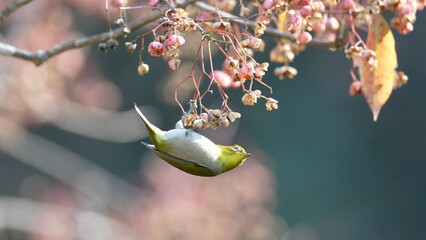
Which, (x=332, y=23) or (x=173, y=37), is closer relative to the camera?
(x=173, y=37)

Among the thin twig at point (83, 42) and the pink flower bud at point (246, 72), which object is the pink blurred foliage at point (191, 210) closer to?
the thin twig at point (83, 42)

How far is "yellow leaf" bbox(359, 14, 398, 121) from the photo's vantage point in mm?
2070

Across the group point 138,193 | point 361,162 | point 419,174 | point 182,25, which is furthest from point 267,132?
point 182,25

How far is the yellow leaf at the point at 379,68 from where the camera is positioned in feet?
6.79

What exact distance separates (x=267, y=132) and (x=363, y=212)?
1.20 metres

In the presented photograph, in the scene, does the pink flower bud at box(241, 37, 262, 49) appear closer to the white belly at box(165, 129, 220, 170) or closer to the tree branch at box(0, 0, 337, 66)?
the tree branch at box(0, 0, 337, 66)

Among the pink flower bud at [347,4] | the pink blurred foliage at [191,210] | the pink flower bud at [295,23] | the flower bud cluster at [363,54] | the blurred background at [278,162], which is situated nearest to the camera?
the pink flower bud at [295,23]

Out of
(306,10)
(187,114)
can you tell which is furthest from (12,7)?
(306,10)

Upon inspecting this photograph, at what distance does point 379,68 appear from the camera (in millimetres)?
2078

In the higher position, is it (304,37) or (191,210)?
(304,37)

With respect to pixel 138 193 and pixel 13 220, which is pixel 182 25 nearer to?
pixel 13 220

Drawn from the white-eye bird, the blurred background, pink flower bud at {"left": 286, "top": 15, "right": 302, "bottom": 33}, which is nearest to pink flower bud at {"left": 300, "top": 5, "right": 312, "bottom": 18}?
pink flower bud at {"left": 286, "top": 15, "right": 302, "bottom": 33}

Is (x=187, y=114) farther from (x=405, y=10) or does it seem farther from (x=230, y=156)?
(x=405, y=10)

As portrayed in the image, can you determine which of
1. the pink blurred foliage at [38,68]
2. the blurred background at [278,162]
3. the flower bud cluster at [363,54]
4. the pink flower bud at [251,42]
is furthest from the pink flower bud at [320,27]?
the blurred background at [278,162]
